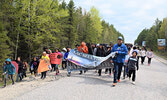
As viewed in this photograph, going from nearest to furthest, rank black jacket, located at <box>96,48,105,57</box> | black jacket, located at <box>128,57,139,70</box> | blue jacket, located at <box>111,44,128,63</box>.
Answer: blue jacket, located at <box>111,44,128,63</box> < black jacket, located at <box>128,57,139,70</box> < black jacket, located at <box>96,48,105,57</box>

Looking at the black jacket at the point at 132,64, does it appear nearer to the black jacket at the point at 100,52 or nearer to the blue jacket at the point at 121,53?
the blue jacket at the point at 121,53

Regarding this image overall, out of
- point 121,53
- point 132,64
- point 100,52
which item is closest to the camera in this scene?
point 121,53

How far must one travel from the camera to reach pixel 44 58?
33.4 feet

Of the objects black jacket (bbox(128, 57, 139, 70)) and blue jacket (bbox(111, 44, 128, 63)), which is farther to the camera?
black jacket (bbox(128, 57, 139, 70))

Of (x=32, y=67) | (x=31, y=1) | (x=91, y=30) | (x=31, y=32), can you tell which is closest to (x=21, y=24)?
(x=31, y=32)

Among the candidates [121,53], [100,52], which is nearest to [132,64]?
[121,53]

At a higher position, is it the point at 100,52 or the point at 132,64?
the point at 100,52

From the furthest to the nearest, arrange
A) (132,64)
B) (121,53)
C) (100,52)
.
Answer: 1. (100,52)
2. (132,64)
3. (121,53)

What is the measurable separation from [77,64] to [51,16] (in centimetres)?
1717

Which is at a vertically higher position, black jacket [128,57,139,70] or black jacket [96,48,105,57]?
black jacket [96,48,105,57]

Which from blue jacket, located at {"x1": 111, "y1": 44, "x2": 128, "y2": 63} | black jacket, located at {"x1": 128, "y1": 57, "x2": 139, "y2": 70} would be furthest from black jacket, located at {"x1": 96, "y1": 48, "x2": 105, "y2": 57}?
blue jacket, located at {"x1": 111, "y1": 44, "x2": 128, "y2": 63}

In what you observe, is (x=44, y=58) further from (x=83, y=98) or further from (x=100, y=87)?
(x=83, y=98)

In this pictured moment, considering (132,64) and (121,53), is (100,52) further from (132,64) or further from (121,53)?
(121,53)

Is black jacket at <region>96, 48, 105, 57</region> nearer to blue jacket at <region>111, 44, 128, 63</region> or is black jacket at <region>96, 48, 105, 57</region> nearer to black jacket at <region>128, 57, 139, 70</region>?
black jacket at <region>128, 57, 139, 70</region>
